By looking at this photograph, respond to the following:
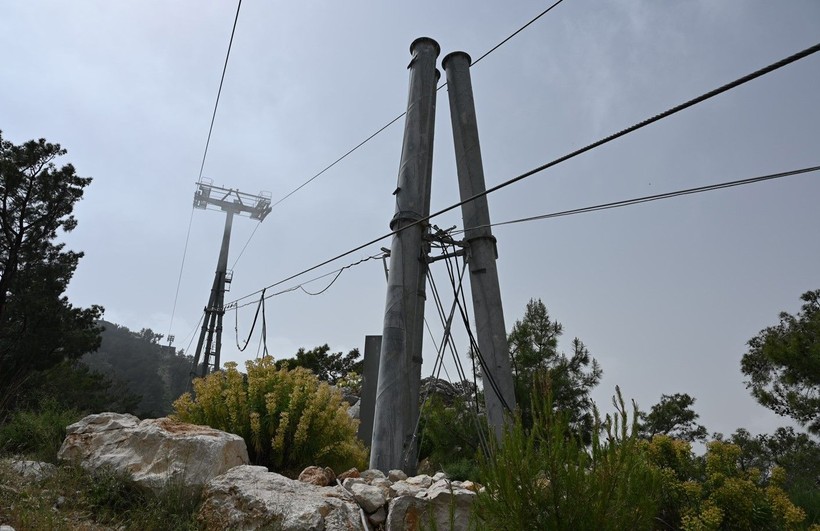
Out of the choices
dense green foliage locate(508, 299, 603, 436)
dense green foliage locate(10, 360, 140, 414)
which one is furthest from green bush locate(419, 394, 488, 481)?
dense green foliage locate(10, 360, 140, 414)

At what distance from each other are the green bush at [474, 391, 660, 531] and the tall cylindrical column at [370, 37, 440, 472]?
2399 millimetres

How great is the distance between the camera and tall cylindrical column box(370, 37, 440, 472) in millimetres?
5293

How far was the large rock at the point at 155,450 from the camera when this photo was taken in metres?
4.32

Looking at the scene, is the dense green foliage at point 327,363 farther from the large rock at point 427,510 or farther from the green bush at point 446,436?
the large rock at point 427,510

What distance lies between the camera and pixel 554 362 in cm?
1591

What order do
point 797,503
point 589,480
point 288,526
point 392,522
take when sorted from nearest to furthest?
1. point 589,480
2. point 288,526
3. point 392,522
4. point 797,503

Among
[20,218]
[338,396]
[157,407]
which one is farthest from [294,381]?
[157,407]

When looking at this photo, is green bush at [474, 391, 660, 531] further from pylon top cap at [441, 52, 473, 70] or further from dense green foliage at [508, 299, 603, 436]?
dense green foliage at [508, 299, 603, 436]

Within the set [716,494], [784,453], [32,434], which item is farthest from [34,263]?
[784,453]

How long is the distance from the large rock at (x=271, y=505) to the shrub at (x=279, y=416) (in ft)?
3.92

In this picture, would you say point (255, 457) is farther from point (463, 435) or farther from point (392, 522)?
point (463, 435)

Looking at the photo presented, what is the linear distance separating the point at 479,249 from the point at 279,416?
9.42 ft

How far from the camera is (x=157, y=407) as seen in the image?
32219mm

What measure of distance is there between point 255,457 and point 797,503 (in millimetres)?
4915
